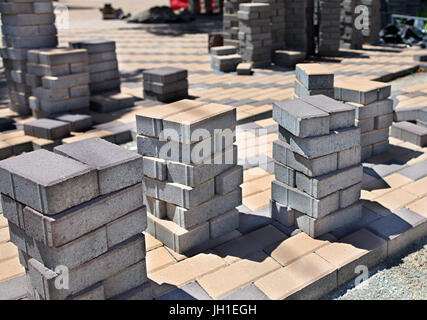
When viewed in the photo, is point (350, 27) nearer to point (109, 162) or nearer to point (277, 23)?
point (277, 23)

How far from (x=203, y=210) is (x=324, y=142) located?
51.3 inches

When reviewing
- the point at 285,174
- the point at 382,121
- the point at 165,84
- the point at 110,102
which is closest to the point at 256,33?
the point at 165,84

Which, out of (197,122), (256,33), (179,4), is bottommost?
(197,122)

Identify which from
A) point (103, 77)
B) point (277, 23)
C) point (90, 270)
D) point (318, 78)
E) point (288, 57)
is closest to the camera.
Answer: point (90, 270)

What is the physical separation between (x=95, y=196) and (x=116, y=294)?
0.81m

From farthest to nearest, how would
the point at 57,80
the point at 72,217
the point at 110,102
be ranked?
1. the point at 110,102
2. the point at 57,80
3. the point at 72,217

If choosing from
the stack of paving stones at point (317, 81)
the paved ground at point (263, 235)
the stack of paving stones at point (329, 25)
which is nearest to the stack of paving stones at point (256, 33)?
the stack of paving stones at point (329, 25)

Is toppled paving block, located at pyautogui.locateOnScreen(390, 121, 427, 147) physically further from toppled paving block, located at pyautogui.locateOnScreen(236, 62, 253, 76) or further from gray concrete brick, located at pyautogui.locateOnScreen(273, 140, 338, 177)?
toppled paving block, located at pyautogui.locateOnScreen(236, 62, 253, 76)

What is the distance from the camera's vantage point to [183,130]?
4.36m

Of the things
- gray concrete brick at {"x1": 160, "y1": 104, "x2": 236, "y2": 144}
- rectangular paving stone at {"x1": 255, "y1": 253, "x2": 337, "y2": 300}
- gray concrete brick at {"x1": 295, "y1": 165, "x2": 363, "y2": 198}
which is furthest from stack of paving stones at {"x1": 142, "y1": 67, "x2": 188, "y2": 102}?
rectangular paving stone at {"x1": 255, "y1": 253, "x2": 337, "y2": 300}

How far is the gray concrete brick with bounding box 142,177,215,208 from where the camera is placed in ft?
14.8

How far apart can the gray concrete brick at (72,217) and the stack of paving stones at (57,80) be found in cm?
585

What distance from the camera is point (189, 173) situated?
14.6ft

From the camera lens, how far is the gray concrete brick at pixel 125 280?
3.71 m
